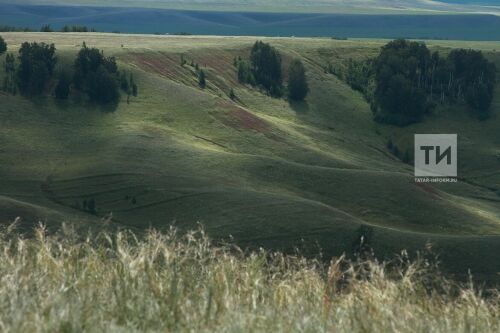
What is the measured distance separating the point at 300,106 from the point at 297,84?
16.8 feet

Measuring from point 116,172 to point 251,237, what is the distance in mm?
24857

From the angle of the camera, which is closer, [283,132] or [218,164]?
[218,164]

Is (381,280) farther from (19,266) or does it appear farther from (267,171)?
(267,171)

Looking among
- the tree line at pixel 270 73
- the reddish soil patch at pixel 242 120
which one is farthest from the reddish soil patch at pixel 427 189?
the tree line at pixel 270 73

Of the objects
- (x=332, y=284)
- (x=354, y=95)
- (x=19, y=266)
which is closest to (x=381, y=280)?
(x=332, y=284)

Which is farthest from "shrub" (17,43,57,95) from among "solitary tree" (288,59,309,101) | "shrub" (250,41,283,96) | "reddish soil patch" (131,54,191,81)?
"solitary tree" (288,59,309,101)

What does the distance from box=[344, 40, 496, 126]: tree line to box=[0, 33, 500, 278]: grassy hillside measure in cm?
476

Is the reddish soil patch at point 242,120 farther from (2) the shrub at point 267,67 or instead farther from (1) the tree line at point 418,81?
(1) the tree line at point 418,81

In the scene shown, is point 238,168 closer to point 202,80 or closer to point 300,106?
point 202,80

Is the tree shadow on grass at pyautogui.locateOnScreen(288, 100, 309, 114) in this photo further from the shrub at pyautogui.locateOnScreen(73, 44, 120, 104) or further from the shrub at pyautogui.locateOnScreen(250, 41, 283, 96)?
the shrub at pyautogui.locateOnScreen(73, 44, 120, 104)

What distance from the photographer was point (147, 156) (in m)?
102

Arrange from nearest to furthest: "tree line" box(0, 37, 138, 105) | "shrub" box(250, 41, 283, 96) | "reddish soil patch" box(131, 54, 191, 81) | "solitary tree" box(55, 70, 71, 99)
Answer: "tree line" box(0, 37, 138, 105) < "solitary tree" box(55, 70, 71, 99) < "reddish soil patch" box(131, 54, 191, 81) < "shrub" box(250, 41, 283, 96)

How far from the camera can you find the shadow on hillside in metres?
153

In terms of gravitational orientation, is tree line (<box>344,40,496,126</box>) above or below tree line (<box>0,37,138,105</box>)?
below
